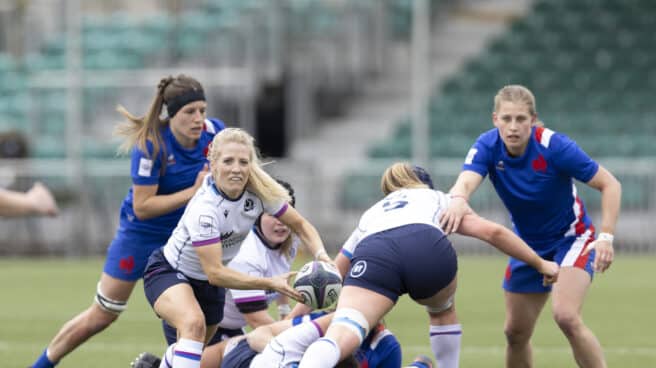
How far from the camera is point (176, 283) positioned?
6.94 meters

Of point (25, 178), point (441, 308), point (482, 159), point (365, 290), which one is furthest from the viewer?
point (25, 178)

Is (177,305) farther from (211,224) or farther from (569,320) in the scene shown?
(569,320)

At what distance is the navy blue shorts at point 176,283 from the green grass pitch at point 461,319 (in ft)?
5.99

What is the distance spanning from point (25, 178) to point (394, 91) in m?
8.52

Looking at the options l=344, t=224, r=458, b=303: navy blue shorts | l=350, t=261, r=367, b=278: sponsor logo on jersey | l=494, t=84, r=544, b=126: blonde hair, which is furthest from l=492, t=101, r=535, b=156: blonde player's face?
l=350, t=261, r=367, b=278: sponsor logo on jersey

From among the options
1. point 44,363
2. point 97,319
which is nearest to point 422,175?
point 97,319

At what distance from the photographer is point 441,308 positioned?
7.03m

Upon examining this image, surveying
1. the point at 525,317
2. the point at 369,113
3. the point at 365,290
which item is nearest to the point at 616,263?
the point at 369,113

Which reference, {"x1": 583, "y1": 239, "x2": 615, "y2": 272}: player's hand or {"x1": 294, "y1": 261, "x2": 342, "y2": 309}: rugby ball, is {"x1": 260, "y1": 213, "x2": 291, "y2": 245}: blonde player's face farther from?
{"x1": 583, "y1": 239, "x2": 615, "y2": 272}: player's hand

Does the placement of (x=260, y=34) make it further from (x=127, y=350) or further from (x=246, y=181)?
(x=246, y=181)

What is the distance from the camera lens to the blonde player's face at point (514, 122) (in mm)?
7234

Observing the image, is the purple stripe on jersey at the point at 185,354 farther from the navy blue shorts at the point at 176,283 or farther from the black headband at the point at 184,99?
the black headband at the point at 184,99

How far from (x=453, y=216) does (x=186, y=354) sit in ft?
5.42

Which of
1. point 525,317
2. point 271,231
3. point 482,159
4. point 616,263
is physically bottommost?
point 616,263
